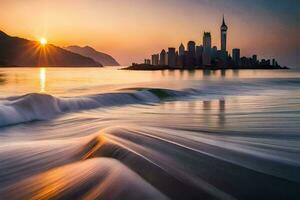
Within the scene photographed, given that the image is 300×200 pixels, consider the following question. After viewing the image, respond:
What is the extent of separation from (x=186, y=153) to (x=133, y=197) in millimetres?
2801

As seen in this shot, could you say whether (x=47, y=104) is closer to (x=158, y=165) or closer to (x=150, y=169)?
(x=158, y=165)

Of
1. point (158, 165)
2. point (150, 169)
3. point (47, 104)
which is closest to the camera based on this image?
point (150, 169)

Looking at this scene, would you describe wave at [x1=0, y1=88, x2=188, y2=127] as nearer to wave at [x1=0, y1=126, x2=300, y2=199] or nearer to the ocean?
the ocean

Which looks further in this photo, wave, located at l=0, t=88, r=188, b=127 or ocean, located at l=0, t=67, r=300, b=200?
wave, located at l=0, t=88, r=188, b=127

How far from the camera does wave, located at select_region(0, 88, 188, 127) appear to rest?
1532cm

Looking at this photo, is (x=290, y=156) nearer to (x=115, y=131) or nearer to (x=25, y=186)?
(x=115, y=131)

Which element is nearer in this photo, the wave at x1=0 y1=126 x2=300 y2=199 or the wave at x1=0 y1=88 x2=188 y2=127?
the wave at x1=0 y1=126 x2=300 y2=199

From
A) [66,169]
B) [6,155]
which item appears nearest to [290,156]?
[66,169]

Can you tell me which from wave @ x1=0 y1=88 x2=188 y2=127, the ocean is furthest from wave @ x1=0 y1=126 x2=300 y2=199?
wave @ x1=0 y1=88 x2=188 y2=127

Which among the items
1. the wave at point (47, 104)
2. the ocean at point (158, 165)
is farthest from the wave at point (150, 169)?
the wave at point (47, 104)

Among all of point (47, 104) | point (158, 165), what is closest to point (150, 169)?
point (158, 165)

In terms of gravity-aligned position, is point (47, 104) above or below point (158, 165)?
above

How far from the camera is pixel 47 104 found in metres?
18.1

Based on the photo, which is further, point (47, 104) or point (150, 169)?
point (47, 104)
